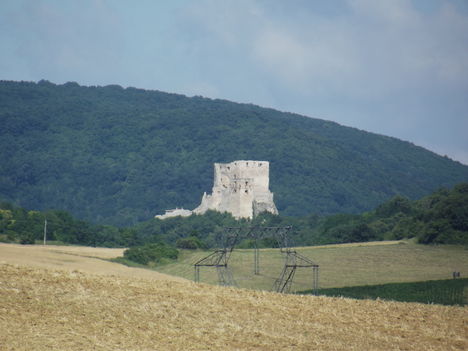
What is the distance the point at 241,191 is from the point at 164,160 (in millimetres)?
77138

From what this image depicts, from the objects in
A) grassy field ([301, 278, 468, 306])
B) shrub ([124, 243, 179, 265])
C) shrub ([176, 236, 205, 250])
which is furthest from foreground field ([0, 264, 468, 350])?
shrub ([176, 236, 205, 250])

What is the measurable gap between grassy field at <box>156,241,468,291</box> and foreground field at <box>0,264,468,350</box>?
1252 centimetres

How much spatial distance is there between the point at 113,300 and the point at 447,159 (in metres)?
180

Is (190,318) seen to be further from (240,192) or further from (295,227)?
(295,227)

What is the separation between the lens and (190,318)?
24844 mm

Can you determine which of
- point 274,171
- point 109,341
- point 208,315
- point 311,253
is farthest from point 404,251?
point 274,171

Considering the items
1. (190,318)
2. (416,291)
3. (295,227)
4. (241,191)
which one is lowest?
(190,318)

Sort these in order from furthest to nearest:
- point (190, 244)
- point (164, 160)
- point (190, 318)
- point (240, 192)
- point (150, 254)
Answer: point (164, 160) < point (240, 192) < point (190, 244) < point (150, 254) < point (190, 318)

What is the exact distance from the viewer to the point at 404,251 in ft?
185

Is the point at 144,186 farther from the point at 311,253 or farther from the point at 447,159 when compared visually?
the point at 311,253

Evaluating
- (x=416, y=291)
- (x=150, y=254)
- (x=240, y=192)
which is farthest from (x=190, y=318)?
(x=240, y=192)

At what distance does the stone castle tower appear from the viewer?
9225 cm

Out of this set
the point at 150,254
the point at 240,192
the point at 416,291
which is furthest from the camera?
the point at 240,192

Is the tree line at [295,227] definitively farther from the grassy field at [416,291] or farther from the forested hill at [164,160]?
the forested hill at [164,160]
